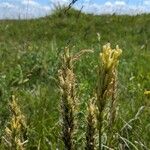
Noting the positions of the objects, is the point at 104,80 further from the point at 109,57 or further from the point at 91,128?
the point at 91,128

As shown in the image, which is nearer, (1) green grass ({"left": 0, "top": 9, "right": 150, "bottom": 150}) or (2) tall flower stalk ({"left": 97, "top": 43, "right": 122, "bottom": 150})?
(2) tall flower stalk ({"left": 97, "top": 43, "right": 122, "bottom": 150})

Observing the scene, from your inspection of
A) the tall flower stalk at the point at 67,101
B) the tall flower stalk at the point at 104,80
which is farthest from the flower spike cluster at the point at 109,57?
the tall flower stalk at the point at 67,101

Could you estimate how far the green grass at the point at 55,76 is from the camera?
4.00 meters

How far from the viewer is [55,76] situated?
704 cm

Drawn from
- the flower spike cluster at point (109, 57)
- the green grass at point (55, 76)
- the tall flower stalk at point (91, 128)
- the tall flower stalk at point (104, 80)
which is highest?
the flower spike cluster at point (109, 57)

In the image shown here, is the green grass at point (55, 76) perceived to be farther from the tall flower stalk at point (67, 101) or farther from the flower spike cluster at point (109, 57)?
the flower spike cluster at point (109, 57)

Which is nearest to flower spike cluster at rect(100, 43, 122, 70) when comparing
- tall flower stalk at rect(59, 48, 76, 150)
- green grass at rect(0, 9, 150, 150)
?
tall flower stalk at rect(59, 48, 76, 150)

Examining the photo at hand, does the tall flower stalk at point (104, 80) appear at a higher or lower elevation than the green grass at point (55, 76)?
higher

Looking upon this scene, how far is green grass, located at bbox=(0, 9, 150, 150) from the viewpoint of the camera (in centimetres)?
400

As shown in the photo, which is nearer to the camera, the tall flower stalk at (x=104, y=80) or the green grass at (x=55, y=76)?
the tall flower stalk at (x=104, y=80)

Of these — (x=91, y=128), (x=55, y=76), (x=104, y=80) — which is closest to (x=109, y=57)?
(x=104, y=80)

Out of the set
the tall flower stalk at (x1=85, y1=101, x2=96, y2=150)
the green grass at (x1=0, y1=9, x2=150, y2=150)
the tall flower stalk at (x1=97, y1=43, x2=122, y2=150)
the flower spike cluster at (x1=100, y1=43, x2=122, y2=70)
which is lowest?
Answer: the green grass at (x1=0, y1=9, x2=150, y2=150)

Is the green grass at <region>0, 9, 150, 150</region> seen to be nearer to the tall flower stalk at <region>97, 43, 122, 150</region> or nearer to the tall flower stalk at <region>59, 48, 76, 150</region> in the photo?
the tall flower stalk at <region>59, 48, 76, 150</region>

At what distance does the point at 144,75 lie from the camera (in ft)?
23.3
